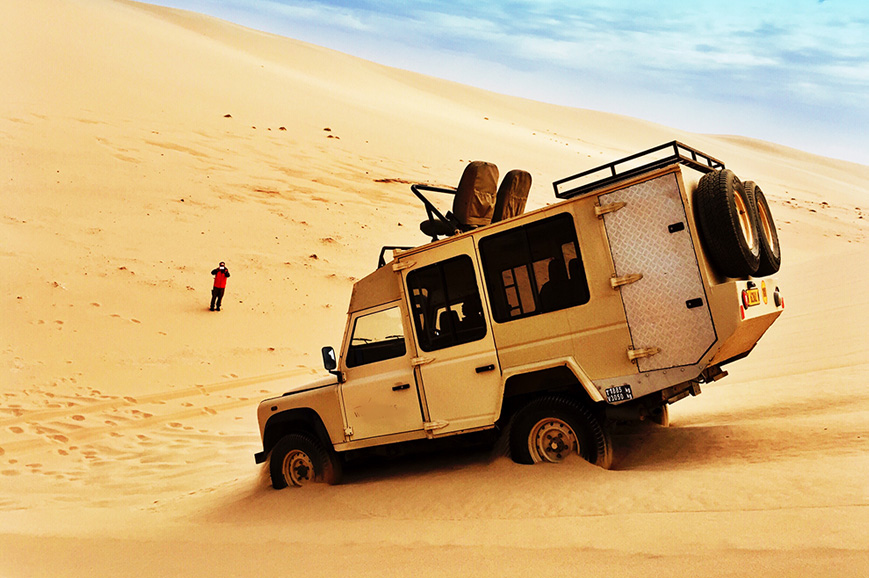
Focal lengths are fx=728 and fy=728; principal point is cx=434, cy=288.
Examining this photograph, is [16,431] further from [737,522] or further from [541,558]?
[737,522]

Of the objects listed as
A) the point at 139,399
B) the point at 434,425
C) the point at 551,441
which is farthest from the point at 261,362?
the point at 551,441

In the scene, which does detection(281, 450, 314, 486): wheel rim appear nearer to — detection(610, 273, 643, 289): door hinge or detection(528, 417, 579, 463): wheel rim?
detection(528, 417, 579, 463): wheel rim

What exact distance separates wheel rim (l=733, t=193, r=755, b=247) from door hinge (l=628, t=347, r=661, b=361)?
118 cm

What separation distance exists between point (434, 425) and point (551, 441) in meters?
1.13

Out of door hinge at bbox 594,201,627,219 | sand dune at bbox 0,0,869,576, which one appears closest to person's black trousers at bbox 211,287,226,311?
sand dune at bbox 0,0,869,576

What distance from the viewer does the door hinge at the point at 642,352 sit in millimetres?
5945

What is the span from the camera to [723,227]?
5.68m

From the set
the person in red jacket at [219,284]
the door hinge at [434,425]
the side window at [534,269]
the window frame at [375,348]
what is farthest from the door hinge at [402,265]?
the person in red jacket at [219,284]

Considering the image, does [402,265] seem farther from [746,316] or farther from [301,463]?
[746,316]

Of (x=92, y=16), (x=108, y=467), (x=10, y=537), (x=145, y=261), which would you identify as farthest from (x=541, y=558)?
(x=92, y=16)

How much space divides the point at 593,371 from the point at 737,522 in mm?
1886

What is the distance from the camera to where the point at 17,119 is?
26141 mm

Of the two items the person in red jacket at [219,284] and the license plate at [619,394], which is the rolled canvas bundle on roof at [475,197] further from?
the person in red jacket at [219,284]

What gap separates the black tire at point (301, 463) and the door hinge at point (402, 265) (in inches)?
85.0
